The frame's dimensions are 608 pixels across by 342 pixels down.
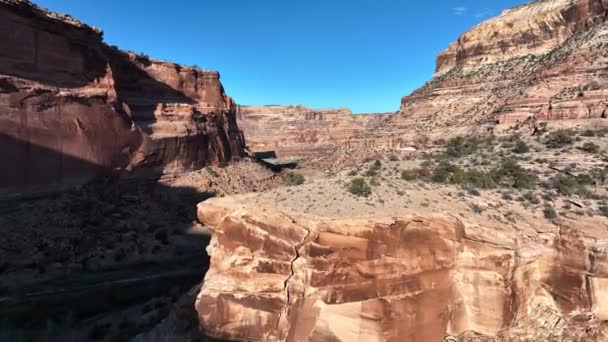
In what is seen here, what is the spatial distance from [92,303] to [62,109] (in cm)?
1430

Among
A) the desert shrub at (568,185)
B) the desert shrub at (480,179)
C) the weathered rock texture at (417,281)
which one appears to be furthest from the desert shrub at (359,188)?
the desert shrub at (568,185)

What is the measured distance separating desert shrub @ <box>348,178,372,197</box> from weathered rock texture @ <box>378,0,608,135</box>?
59.9 feet

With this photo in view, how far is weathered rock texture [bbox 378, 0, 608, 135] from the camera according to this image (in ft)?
82.8

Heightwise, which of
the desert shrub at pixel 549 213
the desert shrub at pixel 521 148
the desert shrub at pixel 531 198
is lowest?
the desert shrub at pixel 549 213

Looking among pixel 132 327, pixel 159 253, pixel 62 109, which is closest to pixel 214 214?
pixel 132 327

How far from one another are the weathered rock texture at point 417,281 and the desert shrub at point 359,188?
6.77ft

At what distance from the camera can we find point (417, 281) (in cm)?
957

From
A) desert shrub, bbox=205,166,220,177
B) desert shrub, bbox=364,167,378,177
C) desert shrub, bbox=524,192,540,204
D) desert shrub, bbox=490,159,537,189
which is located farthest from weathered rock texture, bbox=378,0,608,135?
desert shrub, bbox=205,166,220,177

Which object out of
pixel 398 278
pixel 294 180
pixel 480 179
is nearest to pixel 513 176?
pixel 480 179

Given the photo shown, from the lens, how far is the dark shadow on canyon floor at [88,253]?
51.7ft

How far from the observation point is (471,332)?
9.69 m

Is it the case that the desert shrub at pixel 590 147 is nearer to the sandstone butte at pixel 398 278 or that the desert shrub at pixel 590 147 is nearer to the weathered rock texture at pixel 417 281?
the sandstone butte at pixel 398 278

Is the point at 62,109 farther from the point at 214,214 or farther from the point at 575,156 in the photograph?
the point at 575,156

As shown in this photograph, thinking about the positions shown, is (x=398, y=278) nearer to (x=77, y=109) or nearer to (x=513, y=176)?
(x=513, y=176)
